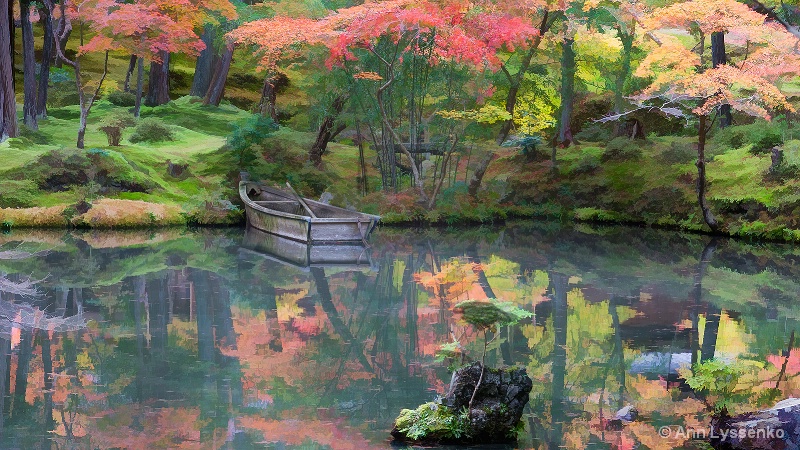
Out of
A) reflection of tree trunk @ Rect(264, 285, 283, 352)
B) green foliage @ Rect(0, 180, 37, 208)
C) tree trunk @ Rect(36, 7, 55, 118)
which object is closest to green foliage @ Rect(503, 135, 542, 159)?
green foliage @ Rect(0, 180, 37, 208)

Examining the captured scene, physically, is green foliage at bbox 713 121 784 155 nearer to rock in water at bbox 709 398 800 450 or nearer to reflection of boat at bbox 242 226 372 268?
reflection of boat at bbox 242 226 372 268

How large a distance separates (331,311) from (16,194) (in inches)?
449

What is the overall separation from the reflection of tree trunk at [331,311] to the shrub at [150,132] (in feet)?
36.8

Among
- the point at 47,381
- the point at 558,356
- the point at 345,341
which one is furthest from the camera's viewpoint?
the point at 345,341

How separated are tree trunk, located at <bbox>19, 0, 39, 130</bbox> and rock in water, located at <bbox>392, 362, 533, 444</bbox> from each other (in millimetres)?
19234

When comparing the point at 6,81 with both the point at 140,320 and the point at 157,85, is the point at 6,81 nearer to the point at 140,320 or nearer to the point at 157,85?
the point at 157,85

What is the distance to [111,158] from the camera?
20.8m

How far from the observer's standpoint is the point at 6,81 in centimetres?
2050

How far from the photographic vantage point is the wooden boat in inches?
682

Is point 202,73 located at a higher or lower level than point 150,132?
higher

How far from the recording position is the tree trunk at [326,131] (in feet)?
74.0

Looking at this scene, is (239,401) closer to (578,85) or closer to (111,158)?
(111,158)

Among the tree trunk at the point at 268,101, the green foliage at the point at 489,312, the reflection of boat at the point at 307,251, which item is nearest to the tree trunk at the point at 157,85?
the tree trunk at the point at 268,101

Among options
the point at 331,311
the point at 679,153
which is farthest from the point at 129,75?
the point at 331,311
